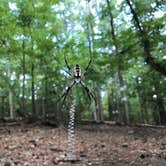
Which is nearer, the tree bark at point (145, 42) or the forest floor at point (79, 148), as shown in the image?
the forest floor at point (79, 148)

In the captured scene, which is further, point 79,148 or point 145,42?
point 145,42

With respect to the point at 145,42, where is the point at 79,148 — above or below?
below

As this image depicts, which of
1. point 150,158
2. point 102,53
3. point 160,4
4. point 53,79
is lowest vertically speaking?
point 150,158

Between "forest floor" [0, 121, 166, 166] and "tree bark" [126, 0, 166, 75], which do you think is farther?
"tree bark" [126, 0, 166, 75]

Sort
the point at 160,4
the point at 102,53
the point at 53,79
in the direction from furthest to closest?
1. the point at 53,79
2. the point at 102,53
3. the point at 160,4

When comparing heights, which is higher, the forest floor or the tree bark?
the tree bark

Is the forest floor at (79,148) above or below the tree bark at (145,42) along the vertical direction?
below

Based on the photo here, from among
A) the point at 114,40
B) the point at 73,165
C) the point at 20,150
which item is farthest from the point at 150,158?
the point at 114,40

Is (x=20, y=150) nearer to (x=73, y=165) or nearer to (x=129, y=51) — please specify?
(x=73, y=165)
